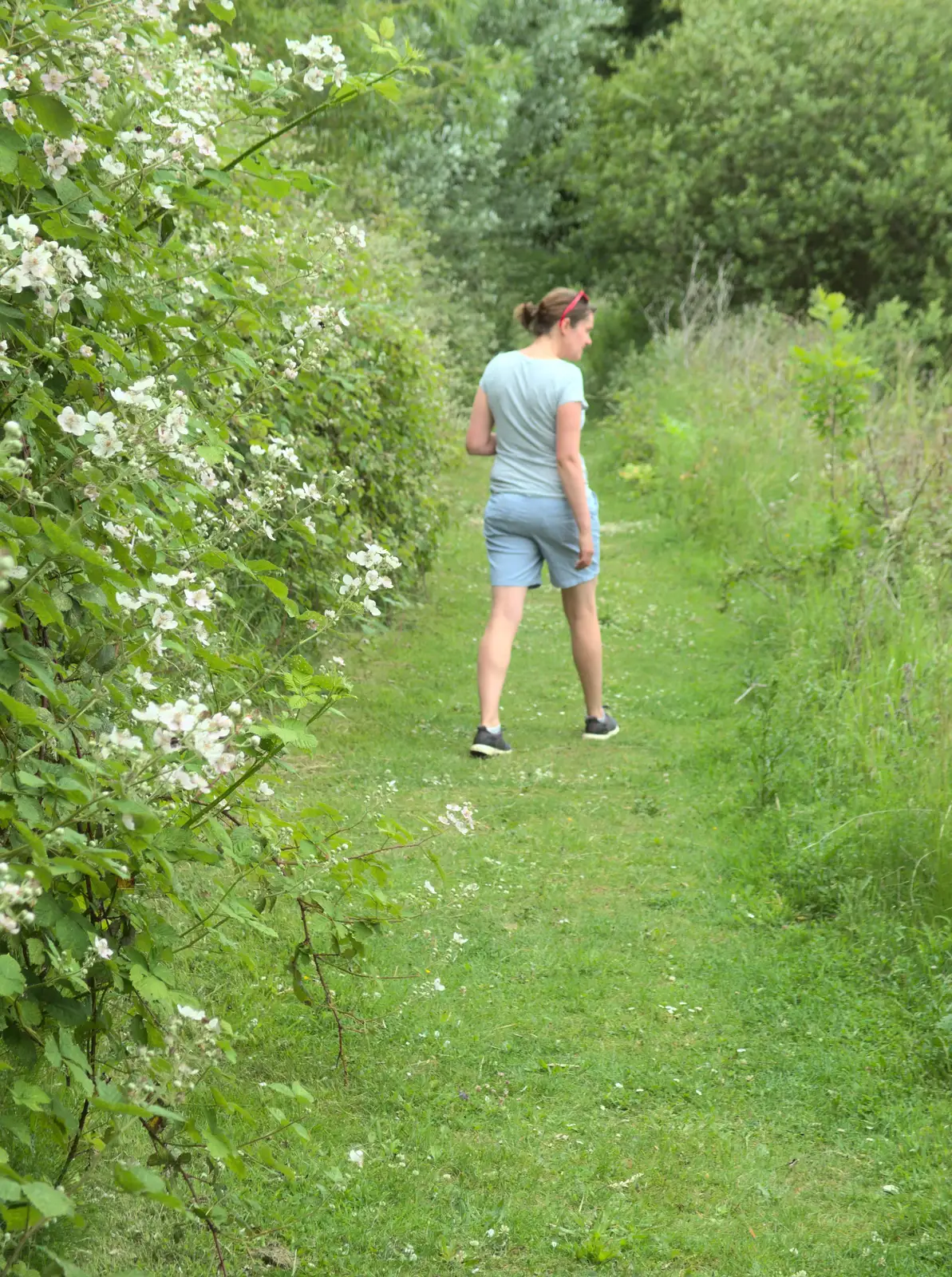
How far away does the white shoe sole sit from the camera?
6.68 metres

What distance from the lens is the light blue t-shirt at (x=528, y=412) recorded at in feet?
21.0

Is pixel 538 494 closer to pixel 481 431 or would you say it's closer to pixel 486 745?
pixel 481 431

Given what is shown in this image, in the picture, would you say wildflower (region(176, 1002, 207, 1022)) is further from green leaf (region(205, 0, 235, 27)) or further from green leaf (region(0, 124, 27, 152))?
green leaf (region(205, 0, 235, 27))

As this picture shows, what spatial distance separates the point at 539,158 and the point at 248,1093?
23.4 meters

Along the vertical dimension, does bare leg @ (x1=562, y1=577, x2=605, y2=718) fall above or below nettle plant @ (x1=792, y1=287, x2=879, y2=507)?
below

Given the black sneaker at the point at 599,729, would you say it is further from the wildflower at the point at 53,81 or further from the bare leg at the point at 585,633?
the wildflower at the point at 53,81

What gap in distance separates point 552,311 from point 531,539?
1107 millimetres

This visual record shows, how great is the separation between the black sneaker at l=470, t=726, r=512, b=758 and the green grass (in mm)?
101

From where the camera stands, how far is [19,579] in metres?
2.17

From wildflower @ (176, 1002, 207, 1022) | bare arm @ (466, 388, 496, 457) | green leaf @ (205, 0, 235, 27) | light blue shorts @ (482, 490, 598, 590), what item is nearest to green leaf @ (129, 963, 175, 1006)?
wildflower @ (176, 1002, 207, 1022)

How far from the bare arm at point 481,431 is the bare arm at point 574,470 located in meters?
0.40

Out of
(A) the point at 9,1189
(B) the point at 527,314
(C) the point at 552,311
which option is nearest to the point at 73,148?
(A) the point at 9,1189

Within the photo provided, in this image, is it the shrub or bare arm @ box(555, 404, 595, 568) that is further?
the shrub

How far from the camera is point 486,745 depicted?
20.7ft
